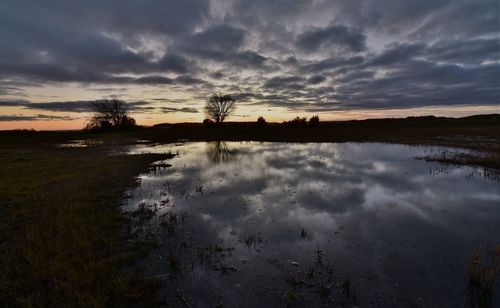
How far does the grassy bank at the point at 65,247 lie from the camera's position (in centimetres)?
607

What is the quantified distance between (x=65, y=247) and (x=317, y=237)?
8531mm

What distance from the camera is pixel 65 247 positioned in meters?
8.11

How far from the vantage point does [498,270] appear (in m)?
7.06

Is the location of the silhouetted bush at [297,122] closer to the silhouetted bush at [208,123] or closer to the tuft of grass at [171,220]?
the silhouetted bush at [208,123]

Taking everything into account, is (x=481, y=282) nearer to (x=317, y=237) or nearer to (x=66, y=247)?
(x=317, y=237)

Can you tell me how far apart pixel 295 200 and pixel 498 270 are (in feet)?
26.6

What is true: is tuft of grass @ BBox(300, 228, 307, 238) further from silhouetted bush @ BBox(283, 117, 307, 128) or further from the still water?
silhouetted bush @ BBox(283, 117, 307, 128)

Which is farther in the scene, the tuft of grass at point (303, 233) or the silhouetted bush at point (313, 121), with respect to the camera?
the silhouetted bush at point (313, 121)

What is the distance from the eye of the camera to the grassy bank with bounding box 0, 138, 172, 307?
6.07 metres

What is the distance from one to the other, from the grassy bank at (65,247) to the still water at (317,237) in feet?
3.25

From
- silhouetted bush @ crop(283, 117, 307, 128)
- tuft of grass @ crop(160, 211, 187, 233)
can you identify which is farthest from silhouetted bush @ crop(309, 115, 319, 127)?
tuft of grass @ crop(160, 211, 187, 233)

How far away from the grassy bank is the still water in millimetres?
991

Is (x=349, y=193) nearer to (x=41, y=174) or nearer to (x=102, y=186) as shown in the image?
(x=102, y=186)

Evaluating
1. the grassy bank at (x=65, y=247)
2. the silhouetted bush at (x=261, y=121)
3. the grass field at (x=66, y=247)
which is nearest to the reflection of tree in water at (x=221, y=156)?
the grass field at (x=66, y=247)
